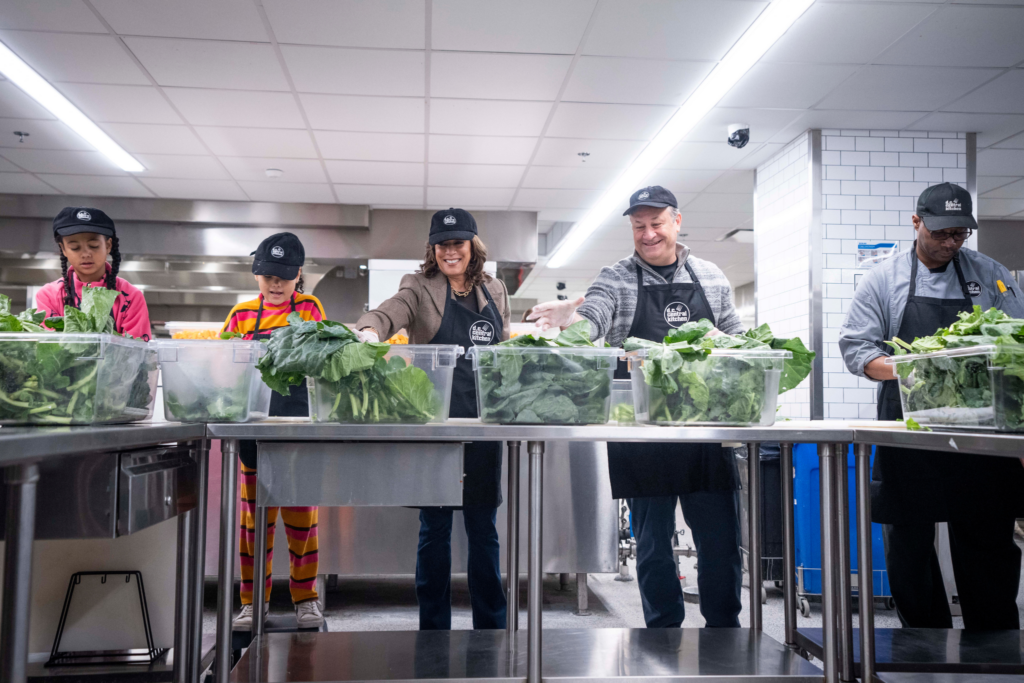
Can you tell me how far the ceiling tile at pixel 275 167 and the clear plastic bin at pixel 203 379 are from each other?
3.88m

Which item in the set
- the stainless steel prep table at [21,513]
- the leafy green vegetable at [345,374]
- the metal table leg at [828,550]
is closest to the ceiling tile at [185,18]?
the leafy green vegetable at [345,374]

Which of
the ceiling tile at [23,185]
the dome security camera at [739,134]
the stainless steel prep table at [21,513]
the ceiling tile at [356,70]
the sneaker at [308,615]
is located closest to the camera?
the stainless steel prep table at [21,513]

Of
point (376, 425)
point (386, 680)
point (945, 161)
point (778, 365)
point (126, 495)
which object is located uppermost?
point (945, 161)

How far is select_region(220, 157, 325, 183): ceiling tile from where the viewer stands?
202 inches

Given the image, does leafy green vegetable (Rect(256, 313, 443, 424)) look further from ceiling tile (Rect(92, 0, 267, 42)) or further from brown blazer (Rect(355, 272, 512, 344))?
ceiling tile (Rect(92, 0, 267, 42))

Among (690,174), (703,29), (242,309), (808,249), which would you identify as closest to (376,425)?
(242,309)

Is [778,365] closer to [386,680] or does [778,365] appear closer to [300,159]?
[386,680]

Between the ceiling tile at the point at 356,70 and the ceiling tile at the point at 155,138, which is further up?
the ceiling tile at the point at 356,70

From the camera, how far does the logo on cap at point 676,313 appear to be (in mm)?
2225

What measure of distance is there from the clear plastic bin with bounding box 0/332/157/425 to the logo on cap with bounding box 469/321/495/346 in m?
1.12

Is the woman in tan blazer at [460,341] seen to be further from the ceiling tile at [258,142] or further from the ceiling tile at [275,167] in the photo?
the ceiling tile at [275,167]

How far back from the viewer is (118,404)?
140 centimetres

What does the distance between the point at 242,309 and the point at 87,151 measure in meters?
3.10

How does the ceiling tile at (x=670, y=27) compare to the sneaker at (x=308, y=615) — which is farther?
the ceiling tile at (x=670, y=27)
